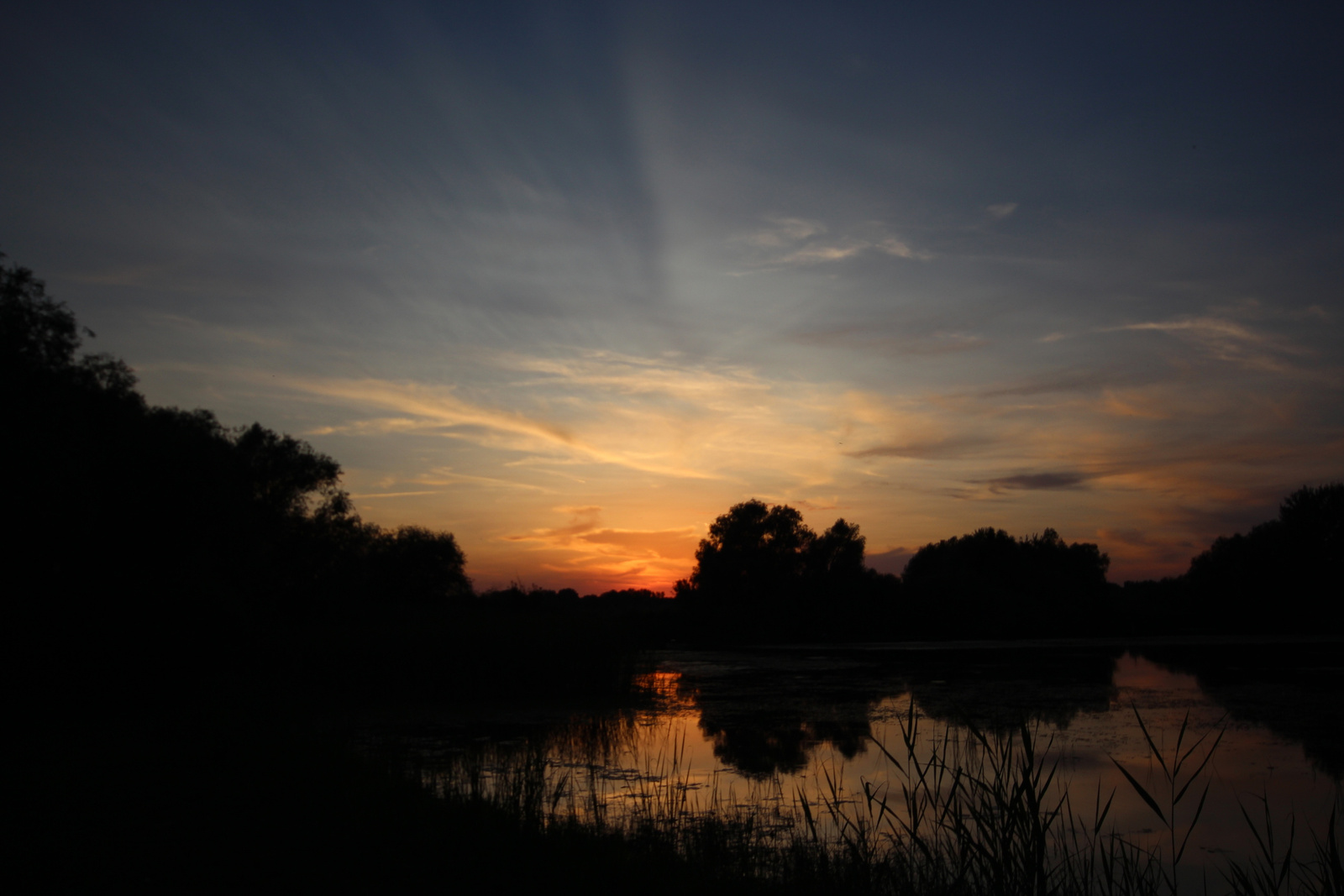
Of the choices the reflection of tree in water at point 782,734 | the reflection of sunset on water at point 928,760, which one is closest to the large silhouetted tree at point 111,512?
the reflection of sunset on water at point 928,760

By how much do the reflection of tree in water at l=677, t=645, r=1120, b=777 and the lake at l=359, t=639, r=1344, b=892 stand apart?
88 millimetres

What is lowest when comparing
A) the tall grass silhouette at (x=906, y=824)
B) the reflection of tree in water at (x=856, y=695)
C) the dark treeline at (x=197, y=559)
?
the reflection of tree in water at (x=856, y=695)

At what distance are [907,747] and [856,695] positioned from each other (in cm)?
1163

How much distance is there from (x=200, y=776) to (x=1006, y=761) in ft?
26.8

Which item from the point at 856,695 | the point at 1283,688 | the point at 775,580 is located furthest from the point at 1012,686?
the point at 775,580

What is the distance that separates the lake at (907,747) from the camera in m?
7.53

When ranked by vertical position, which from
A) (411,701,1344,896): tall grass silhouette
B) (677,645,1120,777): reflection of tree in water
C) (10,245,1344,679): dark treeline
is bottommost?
(677,645,1120,777): reflection of tree in water

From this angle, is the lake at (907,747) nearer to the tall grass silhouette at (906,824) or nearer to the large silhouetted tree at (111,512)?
the tall grass silhouette at (906,824)

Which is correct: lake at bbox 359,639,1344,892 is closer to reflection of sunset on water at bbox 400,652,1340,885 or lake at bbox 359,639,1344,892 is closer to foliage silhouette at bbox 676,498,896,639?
reflection of sunset on water at bbox 400,652,1340,885

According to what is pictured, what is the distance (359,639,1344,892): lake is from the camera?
24.7ft

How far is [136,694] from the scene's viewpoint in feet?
58.3

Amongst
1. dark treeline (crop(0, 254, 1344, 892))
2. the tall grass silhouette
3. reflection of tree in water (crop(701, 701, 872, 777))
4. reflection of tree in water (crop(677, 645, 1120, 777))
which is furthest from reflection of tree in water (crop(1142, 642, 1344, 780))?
reflection of tree in water (crop(701, 701, 872, 777))

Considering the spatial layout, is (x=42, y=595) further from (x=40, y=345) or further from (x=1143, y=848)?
(x=1143, y=848)

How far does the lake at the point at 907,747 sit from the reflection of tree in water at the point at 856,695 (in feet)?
0.29
